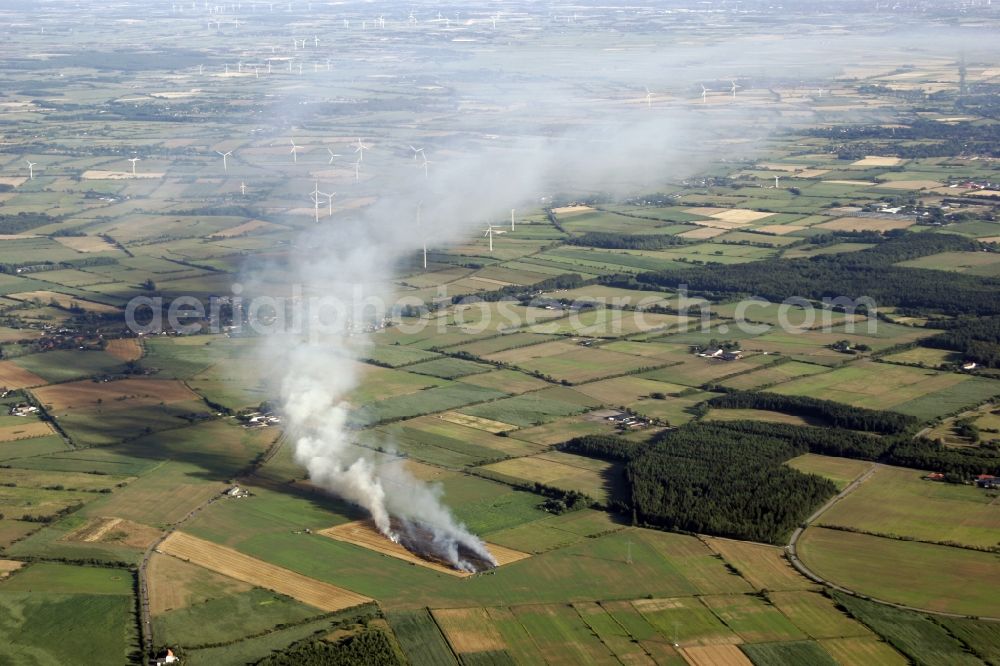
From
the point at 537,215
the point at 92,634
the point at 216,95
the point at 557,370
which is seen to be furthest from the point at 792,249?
the point at 216,95

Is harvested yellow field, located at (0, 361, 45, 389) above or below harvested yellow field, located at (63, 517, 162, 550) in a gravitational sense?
above

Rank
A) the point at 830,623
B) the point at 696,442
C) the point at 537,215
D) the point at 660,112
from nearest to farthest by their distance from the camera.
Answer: the point at 830,623, the point at 696,442, the point at 537,215, the point at 660,112

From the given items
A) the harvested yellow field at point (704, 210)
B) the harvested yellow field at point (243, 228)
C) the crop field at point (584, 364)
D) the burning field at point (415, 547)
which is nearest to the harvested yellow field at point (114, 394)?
the crop field at point (584, 364)

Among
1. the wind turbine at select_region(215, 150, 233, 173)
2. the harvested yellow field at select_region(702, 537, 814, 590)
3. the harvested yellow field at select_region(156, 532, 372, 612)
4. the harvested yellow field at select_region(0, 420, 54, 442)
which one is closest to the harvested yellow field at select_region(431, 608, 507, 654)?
the harvested yellow field at select_region(156, 532, 372, 612)

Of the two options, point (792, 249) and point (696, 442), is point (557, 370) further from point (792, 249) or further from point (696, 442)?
point (792, 249)

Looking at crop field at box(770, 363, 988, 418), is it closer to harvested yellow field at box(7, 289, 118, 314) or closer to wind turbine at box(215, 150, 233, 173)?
harvested yellow field at box(7, 289, 118, 314)

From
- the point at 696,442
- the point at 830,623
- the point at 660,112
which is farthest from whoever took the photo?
the point at 660,112

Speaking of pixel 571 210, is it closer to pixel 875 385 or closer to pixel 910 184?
pixel 910 184
